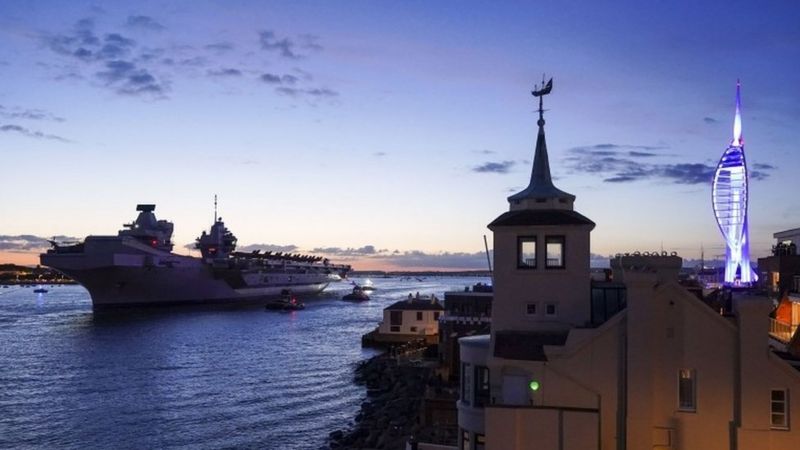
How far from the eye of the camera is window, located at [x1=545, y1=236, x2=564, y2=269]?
15.3 m

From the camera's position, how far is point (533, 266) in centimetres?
1542

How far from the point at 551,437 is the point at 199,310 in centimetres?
10653

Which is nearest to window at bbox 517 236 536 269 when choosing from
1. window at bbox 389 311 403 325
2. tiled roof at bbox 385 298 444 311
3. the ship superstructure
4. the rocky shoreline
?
the rocky shoreline

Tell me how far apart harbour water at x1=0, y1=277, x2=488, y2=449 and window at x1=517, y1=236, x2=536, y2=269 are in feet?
61.1

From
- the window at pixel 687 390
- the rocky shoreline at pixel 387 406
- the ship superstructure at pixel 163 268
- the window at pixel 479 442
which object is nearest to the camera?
the window at pixel 687 390

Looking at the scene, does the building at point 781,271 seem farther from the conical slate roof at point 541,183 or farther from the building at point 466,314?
the building at point 466,314

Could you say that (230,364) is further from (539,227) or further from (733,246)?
(539,227)

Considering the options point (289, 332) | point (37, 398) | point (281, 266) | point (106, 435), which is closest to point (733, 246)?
point (106, 435)

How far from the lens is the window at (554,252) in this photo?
1531cm

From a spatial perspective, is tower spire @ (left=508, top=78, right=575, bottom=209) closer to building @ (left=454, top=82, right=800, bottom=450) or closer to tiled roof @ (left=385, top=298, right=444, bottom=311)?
building @ (left=454, top=82, right=800, bottom=450)

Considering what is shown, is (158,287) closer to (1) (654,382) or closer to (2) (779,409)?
(1) (654,382)

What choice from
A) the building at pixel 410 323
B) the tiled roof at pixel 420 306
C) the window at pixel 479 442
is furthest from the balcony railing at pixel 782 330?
the tiled roof at pixel 420 306

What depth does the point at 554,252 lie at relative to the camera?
50.4 ft

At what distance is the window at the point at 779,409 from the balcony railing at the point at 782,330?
983 cm
